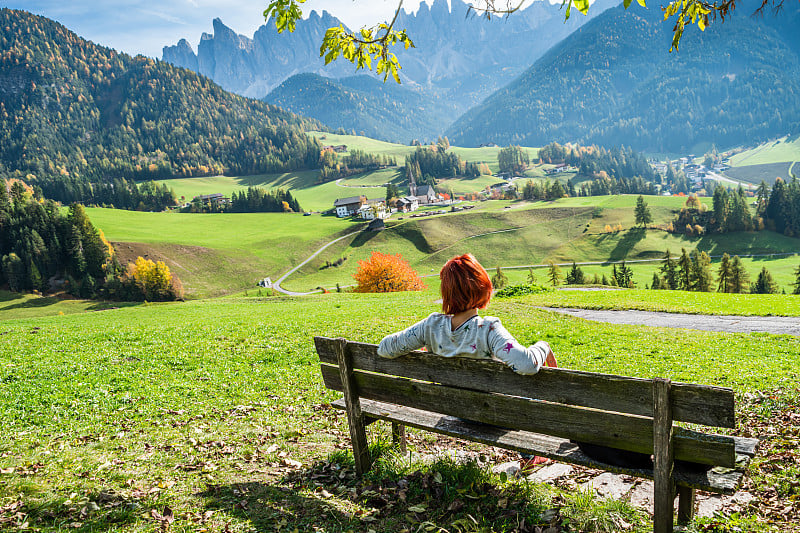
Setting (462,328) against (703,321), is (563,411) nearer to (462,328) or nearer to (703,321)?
(462,328)

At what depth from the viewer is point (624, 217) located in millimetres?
160375

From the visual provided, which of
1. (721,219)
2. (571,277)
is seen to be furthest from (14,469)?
(721,219)

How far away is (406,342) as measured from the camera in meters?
6.16

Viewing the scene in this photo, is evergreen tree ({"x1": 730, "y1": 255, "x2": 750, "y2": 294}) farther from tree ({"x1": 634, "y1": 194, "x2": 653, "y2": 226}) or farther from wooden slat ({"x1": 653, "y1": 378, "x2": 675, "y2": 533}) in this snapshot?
wooden slat ({"x1": 653, "y1": 378, "x2": 675, "y2": 533})

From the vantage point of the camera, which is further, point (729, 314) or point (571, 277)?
point (571, 277)

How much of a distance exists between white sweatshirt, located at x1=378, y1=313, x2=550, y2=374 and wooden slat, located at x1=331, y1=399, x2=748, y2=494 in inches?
39.8

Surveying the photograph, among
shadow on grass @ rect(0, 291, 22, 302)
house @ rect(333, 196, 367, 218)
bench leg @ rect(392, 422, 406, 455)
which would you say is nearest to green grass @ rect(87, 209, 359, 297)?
house @ rect(333, 196, 367, 218)

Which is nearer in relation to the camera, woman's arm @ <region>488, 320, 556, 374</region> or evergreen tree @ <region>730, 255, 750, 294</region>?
woman's arm @ <region>488, 320, 556, 374</region>

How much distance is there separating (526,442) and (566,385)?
1197 millimetres

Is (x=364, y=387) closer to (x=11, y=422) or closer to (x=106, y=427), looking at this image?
(x=106, y=427)

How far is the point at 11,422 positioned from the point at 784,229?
181 metres

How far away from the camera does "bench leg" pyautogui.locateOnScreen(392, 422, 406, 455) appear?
7.47m

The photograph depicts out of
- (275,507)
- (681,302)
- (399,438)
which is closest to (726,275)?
(681,302)

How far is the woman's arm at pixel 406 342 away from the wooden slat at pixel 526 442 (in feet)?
3.93
